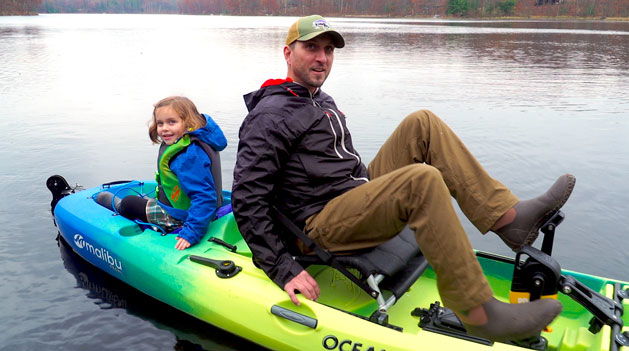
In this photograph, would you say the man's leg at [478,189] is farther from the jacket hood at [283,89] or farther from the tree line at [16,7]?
the tree line at [16,7]

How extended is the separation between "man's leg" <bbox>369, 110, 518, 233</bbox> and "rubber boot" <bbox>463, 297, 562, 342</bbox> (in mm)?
589

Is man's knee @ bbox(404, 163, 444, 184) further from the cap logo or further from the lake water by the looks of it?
the lake water

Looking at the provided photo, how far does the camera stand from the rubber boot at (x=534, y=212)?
10.6 ft

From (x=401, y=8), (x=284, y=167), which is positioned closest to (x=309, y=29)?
(x=284, y=167)

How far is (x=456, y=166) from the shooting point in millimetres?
3436

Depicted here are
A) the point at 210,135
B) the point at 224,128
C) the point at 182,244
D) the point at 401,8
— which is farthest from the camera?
the point at 401,8

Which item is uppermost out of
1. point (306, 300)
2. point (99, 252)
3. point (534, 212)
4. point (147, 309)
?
point (534, 212)

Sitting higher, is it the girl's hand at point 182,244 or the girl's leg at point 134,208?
the girl's leg at point 134,208

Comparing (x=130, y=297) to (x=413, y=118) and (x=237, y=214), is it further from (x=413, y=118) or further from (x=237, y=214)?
(x=413, y=118)

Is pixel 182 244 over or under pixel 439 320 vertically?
over

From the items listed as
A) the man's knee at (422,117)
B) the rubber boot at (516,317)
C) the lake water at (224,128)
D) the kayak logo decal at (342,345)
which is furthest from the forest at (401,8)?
the kayak logo decal at (342,345)

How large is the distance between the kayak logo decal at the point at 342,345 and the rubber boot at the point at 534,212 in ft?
3.62

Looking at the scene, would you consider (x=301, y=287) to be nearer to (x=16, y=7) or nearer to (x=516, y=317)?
(x=516, y=317)

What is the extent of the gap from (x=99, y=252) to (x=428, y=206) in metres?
3.15
